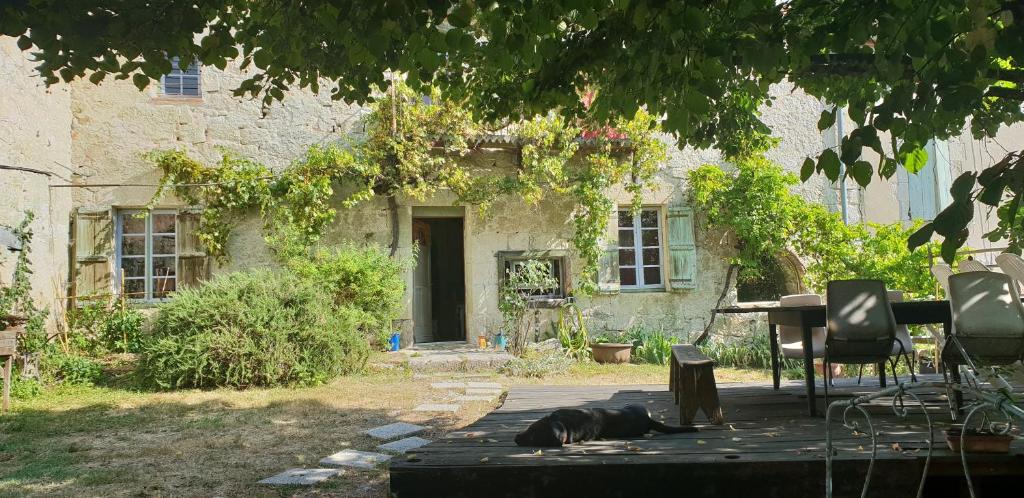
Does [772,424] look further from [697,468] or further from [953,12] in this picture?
[953,12]

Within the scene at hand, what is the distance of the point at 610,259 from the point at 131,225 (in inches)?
255

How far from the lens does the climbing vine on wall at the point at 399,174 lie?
342 inches

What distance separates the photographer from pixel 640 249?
984 cm

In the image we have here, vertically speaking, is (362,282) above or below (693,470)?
above

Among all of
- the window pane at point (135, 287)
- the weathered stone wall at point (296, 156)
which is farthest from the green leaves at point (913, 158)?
the window pane at point (135, 287)

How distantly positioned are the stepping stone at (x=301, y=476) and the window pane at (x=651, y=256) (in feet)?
21.9

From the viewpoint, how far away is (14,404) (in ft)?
20.3

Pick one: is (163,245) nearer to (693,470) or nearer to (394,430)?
(394,430)

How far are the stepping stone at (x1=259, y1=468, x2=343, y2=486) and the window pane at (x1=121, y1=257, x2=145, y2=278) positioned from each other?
19.6ft

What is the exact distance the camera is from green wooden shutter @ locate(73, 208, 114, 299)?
8.48 metres

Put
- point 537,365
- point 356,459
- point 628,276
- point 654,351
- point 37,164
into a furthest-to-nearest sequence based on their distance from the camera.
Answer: point 628,276
point 654,351
point 537,365
point 37,164
point 356,459

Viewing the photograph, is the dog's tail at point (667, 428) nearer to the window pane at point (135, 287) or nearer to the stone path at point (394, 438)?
the stone path at point (394, 438)

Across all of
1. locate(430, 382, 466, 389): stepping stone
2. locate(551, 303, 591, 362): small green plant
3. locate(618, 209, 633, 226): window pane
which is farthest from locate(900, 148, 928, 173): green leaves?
locate(618, 209, 633, 226): window pane

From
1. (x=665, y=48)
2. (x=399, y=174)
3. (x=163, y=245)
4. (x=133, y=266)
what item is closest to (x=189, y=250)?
(x=163, y=245)
